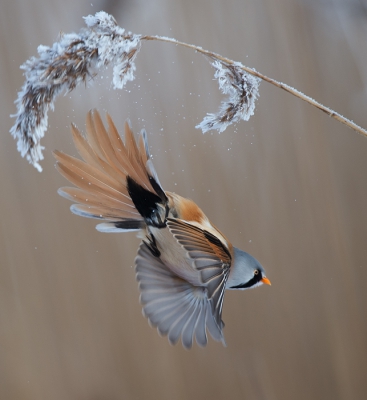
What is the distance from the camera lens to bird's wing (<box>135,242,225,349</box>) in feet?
2.29

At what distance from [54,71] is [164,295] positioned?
38 cm

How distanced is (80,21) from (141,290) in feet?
1.40

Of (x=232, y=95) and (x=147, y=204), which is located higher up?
(x=232, y=95)

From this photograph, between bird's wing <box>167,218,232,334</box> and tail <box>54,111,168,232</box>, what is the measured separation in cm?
4

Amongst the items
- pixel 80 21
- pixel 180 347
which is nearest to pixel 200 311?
pixel 180 347

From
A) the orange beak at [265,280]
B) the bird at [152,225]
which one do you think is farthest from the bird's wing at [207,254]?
the orange beak at [265,280]

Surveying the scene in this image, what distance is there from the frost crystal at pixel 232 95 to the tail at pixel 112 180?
5.6 inches

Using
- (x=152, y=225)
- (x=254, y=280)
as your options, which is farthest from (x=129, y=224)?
(x=254, y=280)

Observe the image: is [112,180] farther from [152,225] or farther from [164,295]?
[164,295]

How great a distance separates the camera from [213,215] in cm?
77

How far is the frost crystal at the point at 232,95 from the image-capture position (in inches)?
30.5

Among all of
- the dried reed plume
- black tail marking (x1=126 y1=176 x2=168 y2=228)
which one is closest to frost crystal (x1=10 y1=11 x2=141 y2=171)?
the dried reed plume

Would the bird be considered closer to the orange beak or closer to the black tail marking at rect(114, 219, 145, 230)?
the black tail marking at rect(114, 219, 145, 230)

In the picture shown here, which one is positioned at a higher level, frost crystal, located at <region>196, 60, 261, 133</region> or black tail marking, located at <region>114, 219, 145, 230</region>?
frost crystal, located at <region>196, 60, 261, 133</region>
